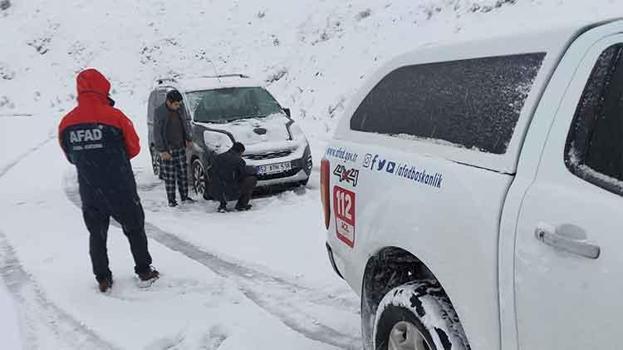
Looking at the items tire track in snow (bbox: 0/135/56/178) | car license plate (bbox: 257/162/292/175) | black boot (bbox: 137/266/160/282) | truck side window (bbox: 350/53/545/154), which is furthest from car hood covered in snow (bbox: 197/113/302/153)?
tire track in snow (bbox: 0/135/56/178)

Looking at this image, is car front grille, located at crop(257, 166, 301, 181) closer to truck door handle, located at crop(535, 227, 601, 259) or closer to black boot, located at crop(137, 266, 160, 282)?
black boot, located at crop(137, 266, 160, 282)

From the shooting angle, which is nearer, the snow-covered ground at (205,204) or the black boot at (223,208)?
the snow-covered ground at (205,204)

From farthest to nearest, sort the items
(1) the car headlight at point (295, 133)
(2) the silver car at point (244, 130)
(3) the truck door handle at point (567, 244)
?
(1) the car headlight at point (295, 133) → (2) the silver car at point (244, 130) → (3) the truck door handle at point (567, 244)

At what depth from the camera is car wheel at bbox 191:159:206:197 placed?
8670mm

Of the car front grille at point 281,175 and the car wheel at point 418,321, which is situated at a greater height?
the car wheel at point 418,321

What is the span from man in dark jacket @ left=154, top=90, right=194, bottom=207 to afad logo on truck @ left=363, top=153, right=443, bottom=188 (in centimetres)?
530

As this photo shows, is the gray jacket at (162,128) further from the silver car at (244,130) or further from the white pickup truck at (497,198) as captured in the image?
the white pickup truck at (497,198)

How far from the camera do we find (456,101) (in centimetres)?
286

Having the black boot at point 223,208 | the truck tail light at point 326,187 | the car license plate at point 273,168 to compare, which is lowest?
the black boot at point 223,208

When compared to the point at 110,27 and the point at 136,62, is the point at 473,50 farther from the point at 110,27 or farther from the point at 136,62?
the point at 110,27

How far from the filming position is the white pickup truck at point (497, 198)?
1.94 metres

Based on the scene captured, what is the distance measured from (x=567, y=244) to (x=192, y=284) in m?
4.00

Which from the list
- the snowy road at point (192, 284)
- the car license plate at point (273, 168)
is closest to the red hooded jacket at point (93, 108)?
the snowy road at point (192, 284)

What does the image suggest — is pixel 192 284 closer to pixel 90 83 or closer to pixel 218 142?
pixel 90 83
